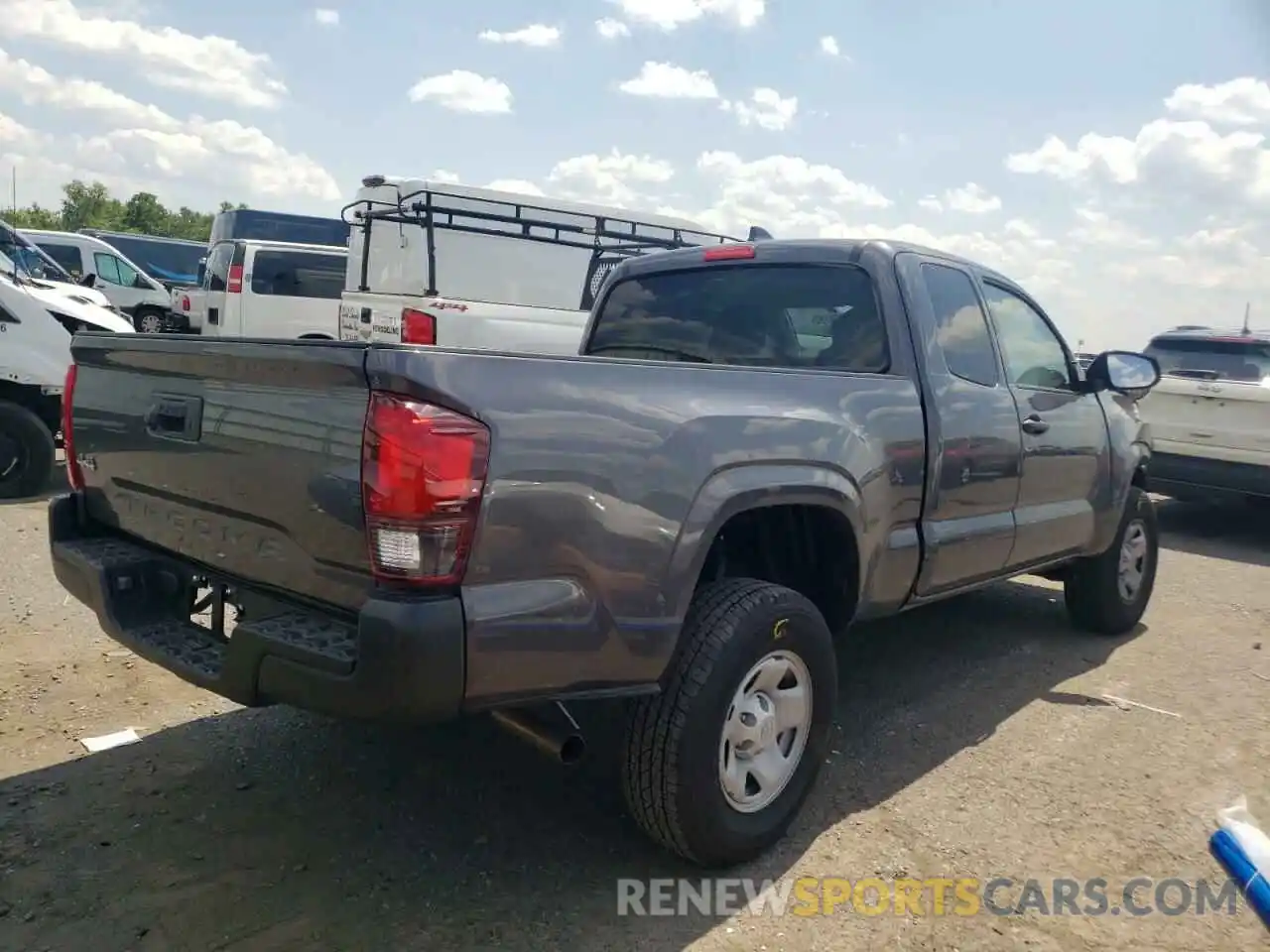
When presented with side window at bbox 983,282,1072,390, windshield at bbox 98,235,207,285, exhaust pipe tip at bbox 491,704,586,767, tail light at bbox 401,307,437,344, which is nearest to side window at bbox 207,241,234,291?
tail light at bbox 401,307,437,344

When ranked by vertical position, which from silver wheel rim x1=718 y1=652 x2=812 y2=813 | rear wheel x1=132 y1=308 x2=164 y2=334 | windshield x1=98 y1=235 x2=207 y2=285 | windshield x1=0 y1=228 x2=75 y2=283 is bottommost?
silver wheel rim x1=718 y1=652 x2=812 y2=813

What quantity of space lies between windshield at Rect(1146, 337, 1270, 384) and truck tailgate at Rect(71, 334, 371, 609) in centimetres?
800

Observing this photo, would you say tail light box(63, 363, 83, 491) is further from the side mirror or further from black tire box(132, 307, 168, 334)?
black tire box(132, 307, 168, 334)

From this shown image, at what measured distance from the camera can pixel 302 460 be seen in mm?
2393

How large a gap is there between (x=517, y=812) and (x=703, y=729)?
85 centimetres

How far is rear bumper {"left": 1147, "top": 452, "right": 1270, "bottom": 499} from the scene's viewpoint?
7887 millimetres

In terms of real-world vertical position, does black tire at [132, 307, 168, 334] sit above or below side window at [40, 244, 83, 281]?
below

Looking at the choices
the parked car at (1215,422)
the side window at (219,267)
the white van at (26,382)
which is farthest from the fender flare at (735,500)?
the side window at (219,267)

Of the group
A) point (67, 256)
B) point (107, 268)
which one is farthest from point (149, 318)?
point (67, 256)

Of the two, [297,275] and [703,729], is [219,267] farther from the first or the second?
[703,729]

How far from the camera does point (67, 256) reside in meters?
21.2

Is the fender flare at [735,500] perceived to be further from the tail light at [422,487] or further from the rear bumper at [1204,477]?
the rear bumper at [1204,477]

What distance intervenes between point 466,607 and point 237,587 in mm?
890

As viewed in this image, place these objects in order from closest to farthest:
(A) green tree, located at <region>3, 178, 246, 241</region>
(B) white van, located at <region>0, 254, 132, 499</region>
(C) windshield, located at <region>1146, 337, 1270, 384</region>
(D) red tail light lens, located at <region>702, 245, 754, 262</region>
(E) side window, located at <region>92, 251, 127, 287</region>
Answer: (D) red tail light lens, located at <region>702, 245, 754, 262</region>
(B) white van, located at <region>0, 254, 132, 499</region>
(C) windshield, located at <region>1146, 337, 1270, 384</region>
(E) side window, located at <region>92, 251, 127, 287</region>
(A) green tree, located at <region>3, 178, 246, 241</region>
